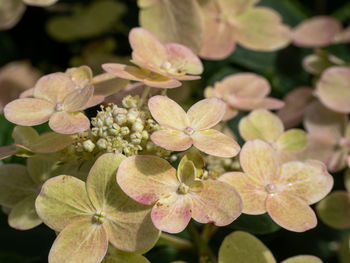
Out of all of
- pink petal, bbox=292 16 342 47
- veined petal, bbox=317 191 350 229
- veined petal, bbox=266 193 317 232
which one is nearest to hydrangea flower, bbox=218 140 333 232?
veined petal, bbox=266 193 317 232

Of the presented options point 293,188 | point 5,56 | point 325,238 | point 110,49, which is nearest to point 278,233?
point 325,238

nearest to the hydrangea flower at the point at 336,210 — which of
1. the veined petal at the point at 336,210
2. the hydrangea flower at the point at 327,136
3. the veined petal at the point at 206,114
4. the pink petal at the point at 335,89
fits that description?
the veined petal at the point at 336,210

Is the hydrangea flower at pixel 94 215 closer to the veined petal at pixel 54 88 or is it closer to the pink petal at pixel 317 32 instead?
the veined petal at pixel 54 88

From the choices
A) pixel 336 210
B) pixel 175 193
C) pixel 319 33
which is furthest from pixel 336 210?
pixel 319 33

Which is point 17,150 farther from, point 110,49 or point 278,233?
point 110,49

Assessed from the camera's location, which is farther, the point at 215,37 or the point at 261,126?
the point at 215,37

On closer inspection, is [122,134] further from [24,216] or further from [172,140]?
[24,216]
